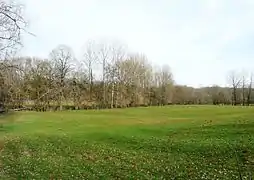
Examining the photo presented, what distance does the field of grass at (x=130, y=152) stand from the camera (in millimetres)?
16516

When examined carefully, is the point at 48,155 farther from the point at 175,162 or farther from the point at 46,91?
the point at 46,91

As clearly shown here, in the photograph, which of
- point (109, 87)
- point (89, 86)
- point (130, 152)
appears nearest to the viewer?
point (89, 86)

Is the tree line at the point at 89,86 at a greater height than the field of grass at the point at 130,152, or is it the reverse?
the tree line at the point at 89,86

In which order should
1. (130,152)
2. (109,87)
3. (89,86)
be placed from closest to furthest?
(89,86)
(130,152)
(109,87)

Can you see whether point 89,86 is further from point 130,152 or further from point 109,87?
point 109,87

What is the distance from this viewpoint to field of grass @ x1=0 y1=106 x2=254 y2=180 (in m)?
16.5

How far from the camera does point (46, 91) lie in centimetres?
585

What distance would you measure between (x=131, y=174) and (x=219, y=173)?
12.3ft

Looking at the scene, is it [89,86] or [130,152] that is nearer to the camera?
[89,86]

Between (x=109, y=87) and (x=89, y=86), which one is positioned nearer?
(x=89, y=86)

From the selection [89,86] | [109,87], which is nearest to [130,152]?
[89,86]

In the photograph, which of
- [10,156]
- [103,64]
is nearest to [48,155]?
[10,156]

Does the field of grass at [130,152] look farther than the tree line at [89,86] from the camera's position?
Yes

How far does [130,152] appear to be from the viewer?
21328mm
